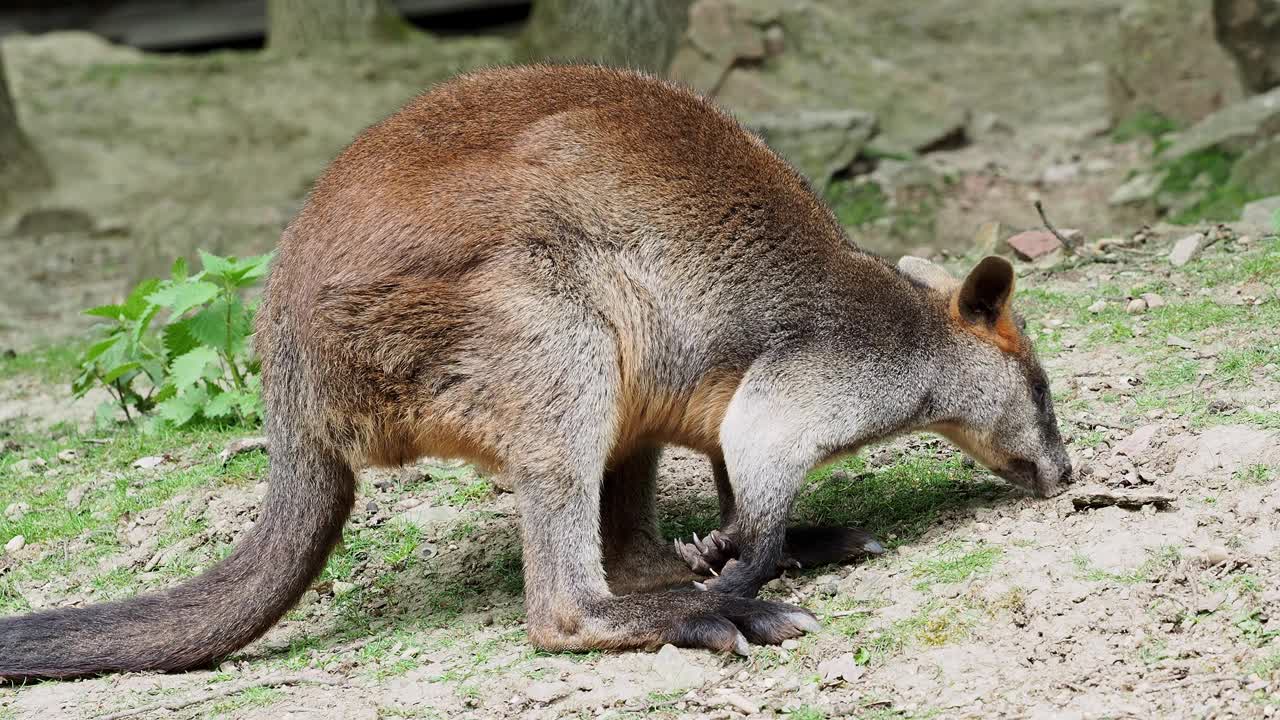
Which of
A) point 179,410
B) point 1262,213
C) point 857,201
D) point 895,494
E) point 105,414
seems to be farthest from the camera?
point 857,201

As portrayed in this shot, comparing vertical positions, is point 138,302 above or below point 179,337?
above

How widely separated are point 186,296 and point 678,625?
272 cm

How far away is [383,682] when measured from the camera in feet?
13.5

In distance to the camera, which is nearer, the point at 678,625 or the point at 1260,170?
the point at 678,625

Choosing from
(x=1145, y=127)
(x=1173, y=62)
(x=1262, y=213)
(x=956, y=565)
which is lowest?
(x=956, y=565)

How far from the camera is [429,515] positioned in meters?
5.44

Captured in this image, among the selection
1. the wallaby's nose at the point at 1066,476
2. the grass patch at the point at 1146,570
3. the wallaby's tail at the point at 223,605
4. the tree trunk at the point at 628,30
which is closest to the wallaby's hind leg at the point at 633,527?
the wallaby's tail at the point at 223,605

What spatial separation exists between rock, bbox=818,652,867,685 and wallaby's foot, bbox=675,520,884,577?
0.74 m

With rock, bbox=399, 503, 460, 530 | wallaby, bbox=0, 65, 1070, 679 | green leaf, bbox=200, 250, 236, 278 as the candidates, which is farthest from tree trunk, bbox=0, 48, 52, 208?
wallaby, bbox=0, 65, 1070, 679

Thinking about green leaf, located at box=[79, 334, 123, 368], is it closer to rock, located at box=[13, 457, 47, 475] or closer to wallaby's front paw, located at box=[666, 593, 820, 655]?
rock, located at box=[13, 457, 47, 475]

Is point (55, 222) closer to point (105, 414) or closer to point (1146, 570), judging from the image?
point (105, 414)

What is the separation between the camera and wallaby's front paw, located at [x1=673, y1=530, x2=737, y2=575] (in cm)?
480

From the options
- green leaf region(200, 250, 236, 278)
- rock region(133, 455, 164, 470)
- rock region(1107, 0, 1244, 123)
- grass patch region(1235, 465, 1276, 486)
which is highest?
rock region(1107, 0, 1244, 123)

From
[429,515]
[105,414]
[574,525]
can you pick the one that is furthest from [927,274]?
[105,414]
